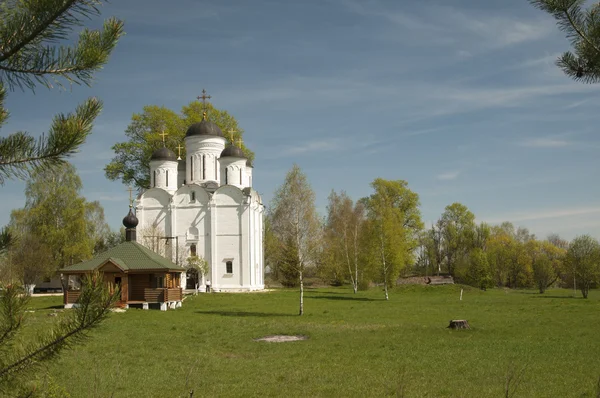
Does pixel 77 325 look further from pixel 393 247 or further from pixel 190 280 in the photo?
pixel 190 280

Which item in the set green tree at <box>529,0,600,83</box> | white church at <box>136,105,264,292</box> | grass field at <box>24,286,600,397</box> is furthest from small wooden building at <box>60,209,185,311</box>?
green tree at <box>529,0,600,83</box>

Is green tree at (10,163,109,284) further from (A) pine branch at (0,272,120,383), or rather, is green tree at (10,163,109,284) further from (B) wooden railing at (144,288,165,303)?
(A) pine branch at (0,272,120,383)

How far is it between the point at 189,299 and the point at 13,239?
32878mm

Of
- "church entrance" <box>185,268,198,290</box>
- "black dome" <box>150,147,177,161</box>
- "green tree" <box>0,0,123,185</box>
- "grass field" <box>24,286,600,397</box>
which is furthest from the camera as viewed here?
"black dome" <box>150,147,177,161</box>

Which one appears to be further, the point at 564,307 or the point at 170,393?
the point at 564,307

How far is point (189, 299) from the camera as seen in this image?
119 feet

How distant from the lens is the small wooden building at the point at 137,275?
30.5 meters

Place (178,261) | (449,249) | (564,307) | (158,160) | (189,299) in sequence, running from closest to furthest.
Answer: (564,307) → (189,299) → (178,261) → (158,160) → (449,249)

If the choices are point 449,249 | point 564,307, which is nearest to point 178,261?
point 564,307

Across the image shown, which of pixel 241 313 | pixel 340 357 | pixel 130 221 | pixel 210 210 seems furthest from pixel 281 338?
pixel 210 210

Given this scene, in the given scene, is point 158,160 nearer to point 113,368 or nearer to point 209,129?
point 209,129

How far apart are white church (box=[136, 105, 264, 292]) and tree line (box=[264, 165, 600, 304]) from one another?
8.69 feet

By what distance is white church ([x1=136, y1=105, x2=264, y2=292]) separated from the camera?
1805 inches

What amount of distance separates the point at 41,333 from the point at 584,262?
Answer: 4562cm
